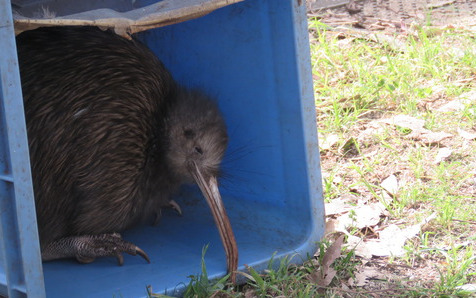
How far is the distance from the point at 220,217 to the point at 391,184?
99 cm

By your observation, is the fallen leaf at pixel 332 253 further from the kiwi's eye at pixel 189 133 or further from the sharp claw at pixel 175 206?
the sharp claw at pixel 175 206

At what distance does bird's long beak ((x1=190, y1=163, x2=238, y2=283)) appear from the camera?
9.39 ft

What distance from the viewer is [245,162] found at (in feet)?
11.3

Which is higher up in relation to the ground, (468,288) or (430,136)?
(430,136)

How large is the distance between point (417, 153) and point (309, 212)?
95cm

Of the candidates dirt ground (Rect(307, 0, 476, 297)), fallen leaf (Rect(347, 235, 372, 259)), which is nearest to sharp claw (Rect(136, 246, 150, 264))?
fallen leaf (Rect(347, 235, 372, 259))

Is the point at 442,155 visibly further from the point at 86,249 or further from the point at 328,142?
the point at 86,249

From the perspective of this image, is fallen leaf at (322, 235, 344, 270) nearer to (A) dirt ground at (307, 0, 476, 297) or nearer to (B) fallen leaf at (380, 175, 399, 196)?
(B) fallen leaf at (380, 175, 399, 196)

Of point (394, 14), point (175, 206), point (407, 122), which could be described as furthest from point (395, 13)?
point (175, 206)

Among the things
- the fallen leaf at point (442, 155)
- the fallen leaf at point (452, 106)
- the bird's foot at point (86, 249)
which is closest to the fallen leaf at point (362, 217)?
the fallen leaf at point (442, 155)

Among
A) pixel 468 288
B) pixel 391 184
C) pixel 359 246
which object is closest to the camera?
pixel 468 288

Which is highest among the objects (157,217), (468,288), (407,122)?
(407,122)

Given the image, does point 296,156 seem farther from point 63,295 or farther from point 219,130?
point 63,295

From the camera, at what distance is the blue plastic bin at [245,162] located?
295 cm
